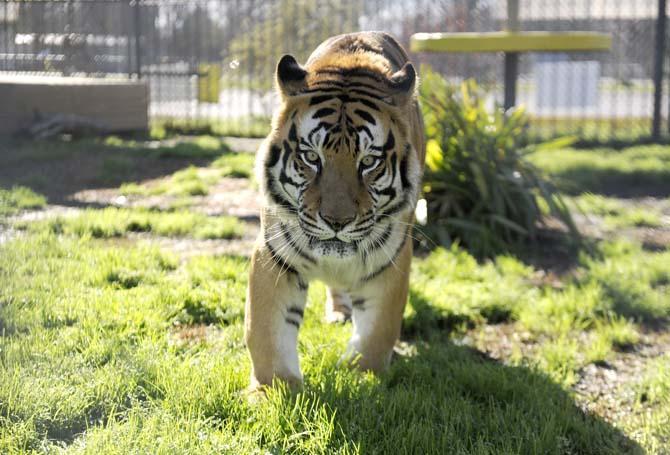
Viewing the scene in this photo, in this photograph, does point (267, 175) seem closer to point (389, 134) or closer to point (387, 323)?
point (389, 134)

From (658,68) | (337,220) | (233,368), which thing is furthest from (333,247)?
(658,68)

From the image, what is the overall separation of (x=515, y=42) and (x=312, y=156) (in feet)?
20.1

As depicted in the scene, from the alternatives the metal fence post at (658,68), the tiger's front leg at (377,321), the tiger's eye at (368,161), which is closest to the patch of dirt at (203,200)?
the tiger's front leg at (377,321)

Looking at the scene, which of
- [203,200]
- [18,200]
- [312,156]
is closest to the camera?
[312,156]

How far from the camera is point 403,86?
341cm

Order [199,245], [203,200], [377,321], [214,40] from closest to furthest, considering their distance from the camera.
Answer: [377,321] < [199,245] < [203,200] < [214,40]

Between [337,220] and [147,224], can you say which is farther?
[147,224]

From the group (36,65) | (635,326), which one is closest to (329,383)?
(635,326)

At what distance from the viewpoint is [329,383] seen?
3.18 meters

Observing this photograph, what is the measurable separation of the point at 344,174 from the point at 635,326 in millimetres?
2434

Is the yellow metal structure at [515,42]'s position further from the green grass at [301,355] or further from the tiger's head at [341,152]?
the tiger's head at [341,152]

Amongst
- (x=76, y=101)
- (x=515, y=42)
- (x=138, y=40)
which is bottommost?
(x=76, y=101)

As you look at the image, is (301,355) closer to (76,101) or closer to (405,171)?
(405,171)

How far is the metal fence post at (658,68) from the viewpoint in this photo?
11.7m
